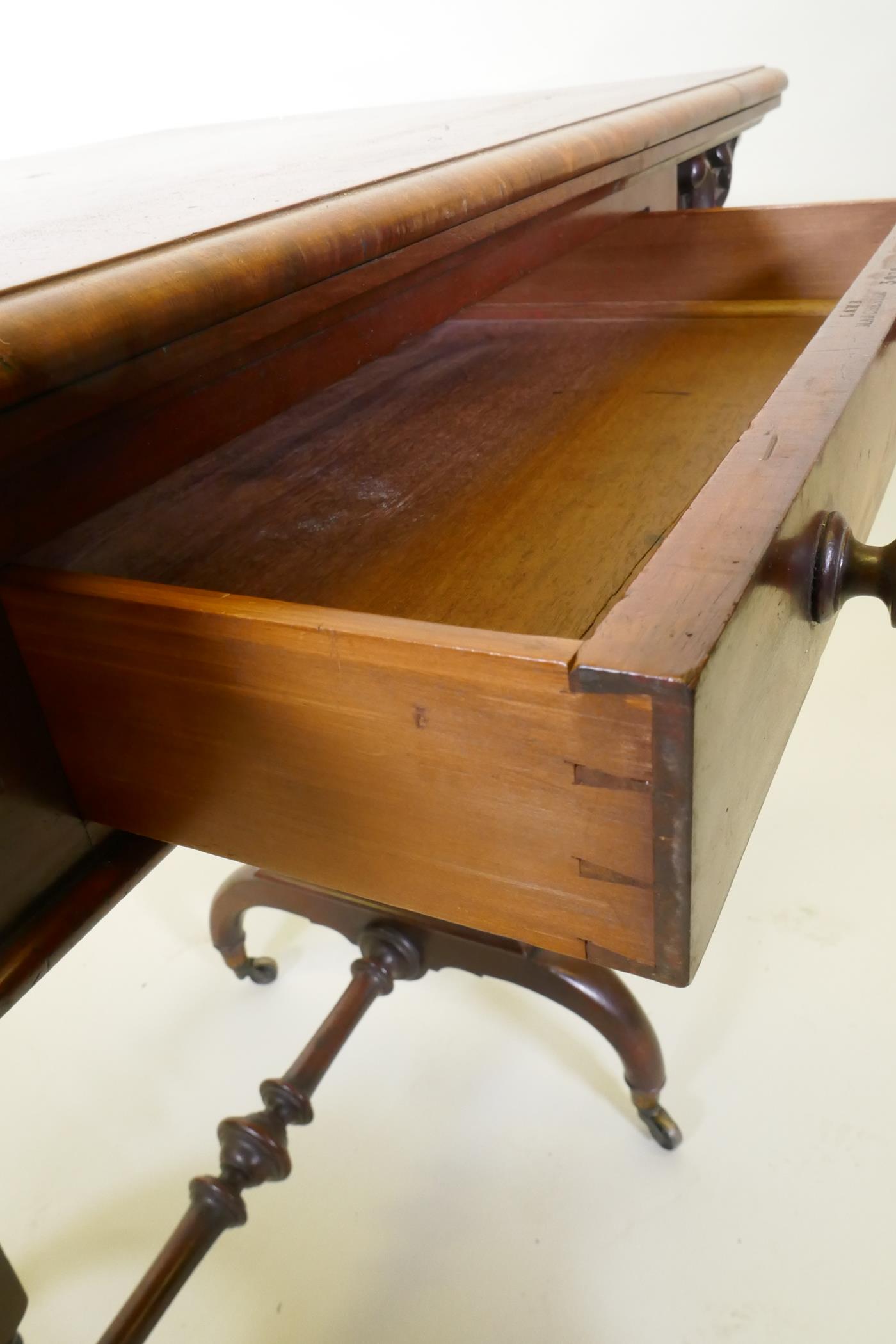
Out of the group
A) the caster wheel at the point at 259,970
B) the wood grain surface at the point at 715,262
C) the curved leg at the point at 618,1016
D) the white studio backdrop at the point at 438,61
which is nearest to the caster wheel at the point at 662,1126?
the curved leg at the point at 618,1016

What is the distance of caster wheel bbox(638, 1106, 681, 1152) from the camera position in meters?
0.98

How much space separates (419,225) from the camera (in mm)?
536

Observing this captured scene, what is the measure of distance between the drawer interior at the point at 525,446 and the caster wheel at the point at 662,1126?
622 mm

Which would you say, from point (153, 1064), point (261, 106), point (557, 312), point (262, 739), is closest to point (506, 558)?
point (262, 739)

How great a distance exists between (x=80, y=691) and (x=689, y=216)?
77 cm

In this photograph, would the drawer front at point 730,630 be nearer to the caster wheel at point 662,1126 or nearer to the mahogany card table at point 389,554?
the mahogany card table at point 389,554

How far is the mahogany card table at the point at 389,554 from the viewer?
39cm

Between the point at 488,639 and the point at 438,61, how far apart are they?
7.07ft

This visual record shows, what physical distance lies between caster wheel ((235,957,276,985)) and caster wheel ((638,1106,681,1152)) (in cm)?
45

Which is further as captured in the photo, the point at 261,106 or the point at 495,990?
the point at 261,106

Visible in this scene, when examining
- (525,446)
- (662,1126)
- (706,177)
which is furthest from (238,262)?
(706,177)

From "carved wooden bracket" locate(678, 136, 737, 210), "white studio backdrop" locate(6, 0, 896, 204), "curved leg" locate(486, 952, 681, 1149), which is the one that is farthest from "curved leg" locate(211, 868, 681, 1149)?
"white studio backdrop" locate(6, 0, 896, 204)

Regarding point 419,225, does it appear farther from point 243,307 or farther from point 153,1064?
point 153,1064

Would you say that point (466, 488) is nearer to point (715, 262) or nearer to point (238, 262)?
point (238, 262)
